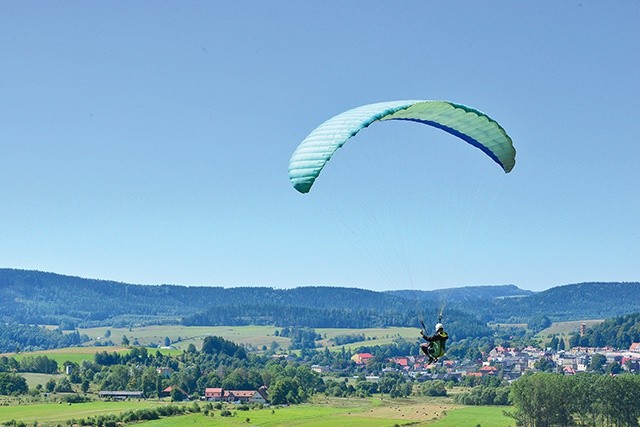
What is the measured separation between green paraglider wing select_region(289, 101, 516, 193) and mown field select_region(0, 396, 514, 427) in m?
53.0

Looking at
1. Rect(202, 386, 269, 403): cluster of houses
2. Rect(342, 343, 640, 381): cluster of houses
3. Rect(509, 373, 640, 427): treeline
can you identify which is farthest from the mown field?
Rect(342, 343, 640, 381): cluster of houses

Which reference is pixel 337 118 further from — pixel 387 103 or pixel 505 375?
pixel 505 375

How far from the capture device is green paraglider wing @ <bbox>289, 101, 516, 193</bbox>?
1102 inches

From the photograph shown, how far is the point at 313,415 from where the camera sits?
92.9 metres

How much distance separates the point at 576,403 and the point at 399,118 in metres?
58.3

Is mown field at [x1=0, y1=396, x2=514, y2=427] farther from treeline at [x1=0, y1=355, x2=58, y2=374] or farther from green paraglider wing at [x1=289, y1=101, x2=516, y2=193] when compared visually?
green paraglider wing at [x1=289, y1=101, x2=516, y2=193]

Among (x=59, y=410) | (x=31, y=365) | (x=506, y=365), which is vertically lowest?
(x=59, y=410)

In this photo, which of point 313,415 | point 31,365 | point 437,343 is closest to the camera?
point 437,343

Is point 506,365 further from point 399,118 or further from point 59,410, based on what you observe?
point 399,118

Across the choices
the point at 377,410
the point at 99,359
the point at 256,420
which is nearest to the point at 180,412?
the point at 256,420

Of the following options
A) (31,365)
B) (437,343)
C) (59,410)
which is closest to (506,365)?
(31,365)

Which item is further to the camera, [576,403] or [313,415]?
[313,415]

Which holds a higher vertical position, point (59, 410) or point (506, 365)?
point (506, 365)

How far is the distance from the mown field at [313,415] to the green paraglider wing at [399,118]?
5296cm
